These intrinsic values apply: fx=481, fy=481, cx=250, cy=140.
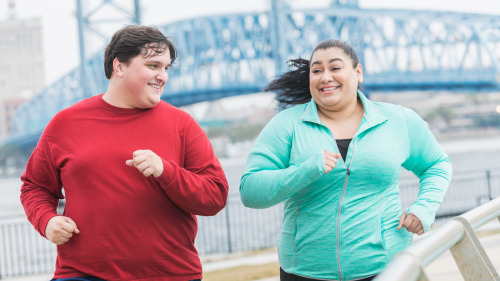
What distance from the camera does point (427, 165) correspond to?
2135 mm

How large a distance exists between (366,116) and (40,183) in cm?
136

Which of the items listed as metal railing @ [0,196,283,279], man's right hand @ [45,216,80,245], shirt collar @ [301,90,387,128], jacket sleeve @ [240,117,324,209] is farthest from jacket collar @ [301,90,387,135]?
metal railing @ [0,196,283,279]

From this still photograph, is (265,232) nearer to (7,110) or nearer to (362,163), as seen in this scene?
(362,163)

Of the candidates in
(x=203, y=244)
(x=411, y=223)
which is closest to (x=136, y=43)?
(x=411, y=223)

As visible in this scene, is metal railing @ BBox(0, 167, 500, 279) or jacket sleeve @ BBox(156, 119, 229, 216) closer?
jacket sleeve @ BBox(156, 119, 229, 216)

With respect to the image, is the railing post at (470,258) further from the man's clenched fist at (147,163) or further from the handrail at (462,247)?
the man's clenched fist at (147,163)

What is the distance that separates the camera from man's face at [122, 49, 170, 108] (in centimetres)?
186

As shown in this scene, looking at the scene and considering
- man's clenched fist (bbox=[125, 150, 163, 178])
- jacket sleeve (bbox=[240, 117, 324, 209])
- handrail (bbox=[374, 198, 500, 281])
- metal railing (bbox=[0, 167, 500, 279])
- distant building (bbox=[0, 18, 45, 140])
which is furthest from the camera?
distant building (bbox=[0, 18, 45, 140])

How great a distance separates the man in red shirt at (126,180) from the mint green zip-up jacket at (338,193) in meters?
0.24

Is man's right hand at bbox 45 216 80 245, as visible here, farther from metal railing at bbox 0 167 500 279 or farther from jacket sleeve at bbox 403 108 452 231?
metal railing at bbox 0 167 500 279

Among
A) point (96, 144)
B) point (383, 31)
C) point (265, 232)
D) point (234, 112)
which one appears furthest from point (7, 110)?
point (96, 144)

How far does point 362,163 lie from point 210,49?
57.3 metres

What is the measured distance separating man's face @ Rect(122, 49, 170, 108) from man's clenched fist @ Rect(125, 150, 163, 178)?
0.95 ft

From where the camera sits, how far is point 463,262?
1.35 m
